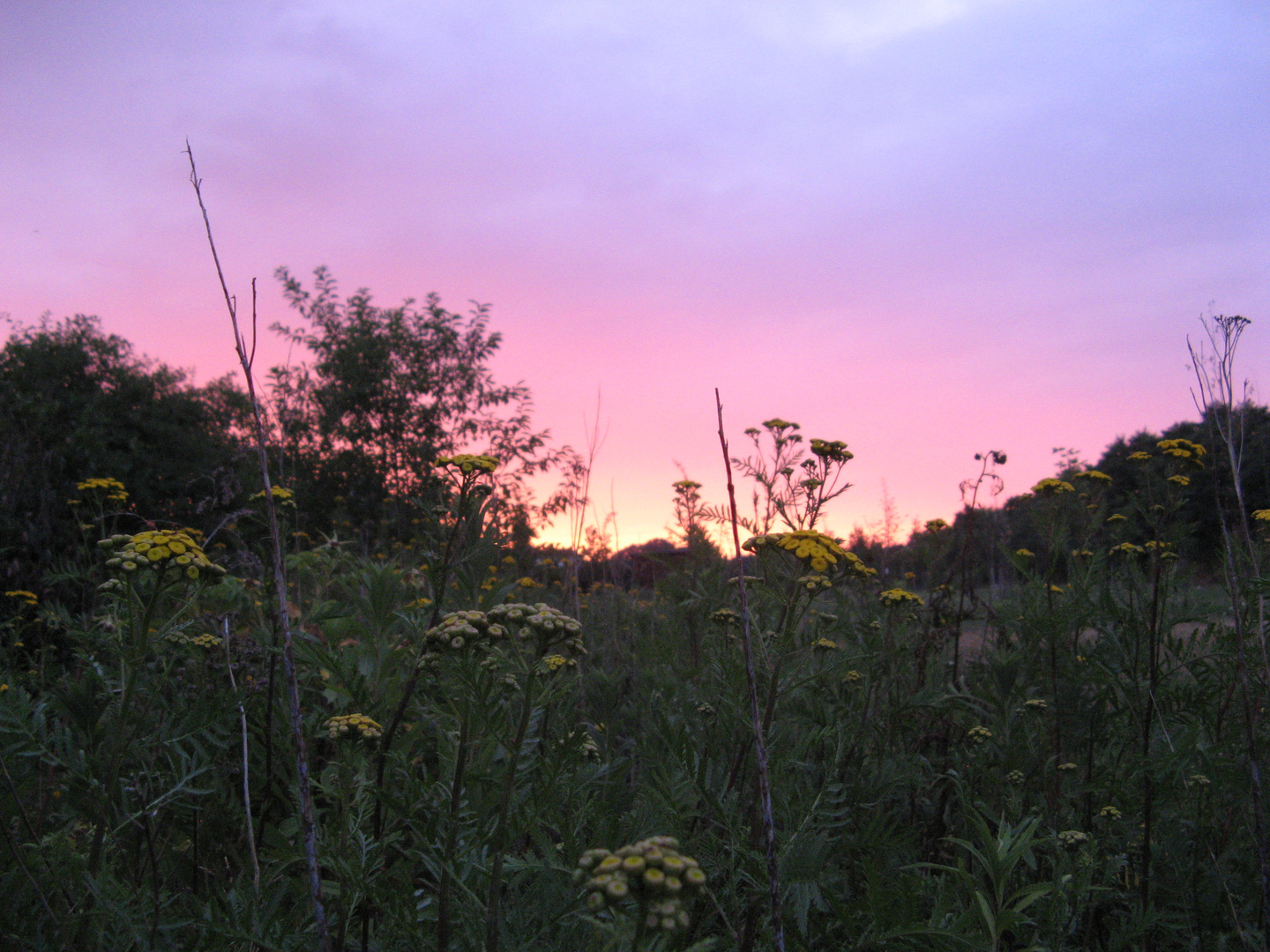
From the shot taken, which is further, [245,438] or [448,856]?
[245,438]

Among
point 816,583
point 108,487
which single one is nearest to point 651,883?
point 816,583

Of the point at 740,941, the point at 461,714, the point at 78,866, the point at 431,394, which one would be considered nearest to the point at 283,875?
the point at 78,866

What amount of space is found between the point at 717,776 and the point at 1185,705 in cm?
217

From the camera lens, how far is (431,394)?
18.0m

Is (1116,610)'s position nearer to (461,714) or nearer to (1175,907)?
(1175,907)

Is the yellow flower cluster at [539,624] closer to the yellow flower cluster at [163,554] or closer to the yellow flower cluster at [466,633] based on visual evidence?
the yellow flower cluster at [466,633]

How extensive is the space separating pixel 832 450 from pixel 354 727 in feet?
7.10

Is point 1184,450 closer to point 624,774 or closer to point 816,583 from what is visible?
point 816,583

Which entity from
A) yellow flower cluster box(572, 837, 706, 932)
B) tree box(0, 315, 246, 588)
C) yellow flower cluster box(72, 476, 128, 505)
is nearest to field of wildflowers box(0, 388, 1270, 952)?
yellow flower cluster box(572, 837, 706, 932)

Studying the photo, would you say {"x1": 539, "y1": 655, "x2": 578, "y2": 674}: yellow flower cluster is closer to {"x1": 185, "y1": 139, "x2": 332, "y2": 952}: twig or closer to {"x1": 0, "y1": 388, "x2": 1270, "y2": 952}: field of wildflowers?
{"x1": 0, "y1": 388, "x2": 1270, "y2": 952}: field of wildflowers

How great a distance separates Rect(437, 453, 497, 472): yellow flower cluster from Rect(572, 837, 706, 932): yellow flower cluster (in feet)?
4.26

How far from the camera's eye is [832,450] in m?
3.02

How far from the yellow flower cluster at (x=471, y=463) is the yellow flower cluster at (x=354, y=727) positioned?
0.74 m

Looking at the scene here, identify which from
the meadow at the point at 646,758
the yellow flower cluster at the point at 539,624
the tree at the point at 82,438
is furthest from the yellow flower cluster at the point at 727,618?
the tree at the point at 82,438
